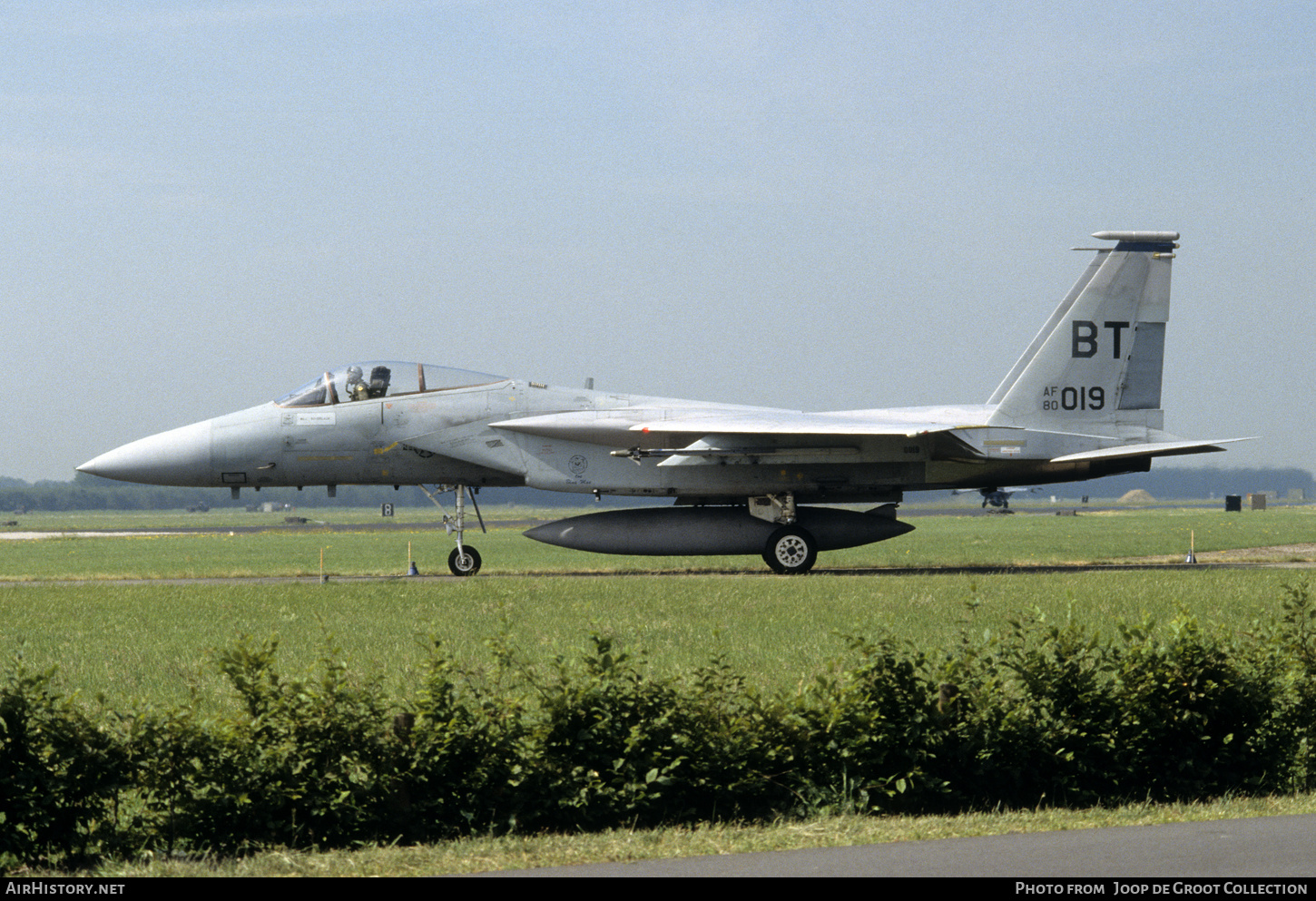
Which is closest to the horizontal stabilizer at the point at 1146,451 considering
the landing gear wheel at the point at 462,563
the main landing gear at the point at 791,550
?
the main landing gear at the point at 791,550

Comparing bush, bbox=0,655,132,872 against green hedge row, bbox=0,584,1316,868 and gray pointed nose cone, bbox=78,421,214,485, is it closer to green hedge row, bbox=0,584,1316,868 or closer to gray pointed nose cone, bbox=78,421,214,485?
green hedge row, bbox=0,584,1316,868

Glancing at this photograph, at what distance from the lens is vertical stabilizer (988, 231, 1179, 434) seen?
21.5m

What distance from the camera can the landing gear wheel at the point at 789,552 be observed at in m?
20.6

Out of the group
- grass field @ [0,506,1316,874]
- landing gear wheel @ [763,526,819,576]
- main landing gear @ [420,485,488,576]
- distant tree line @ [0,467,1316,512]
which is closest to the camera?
grass field @ [0,506,1316,874]

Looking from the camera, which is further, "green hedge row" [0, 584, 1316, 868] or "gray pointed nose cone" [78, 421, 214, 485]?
"gray pointed nose cone" [78, 421, 214, 485]

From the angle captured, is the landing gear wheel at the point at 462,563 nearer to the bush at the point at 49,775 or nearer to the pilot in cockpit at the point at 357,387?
the pilot in cockpit at the point at 357,387

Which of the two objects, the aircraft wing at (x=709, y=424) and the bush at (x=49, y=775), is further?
the aircraft wing at (x=709, y=424)

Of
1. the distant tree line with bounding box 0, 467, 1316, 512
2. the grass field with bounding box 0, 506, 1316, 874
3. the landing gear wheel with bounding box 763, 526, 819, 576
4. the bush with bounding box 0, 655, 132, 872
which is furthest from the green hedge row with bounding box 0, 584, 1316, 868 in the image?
the distant tree line with bounding box 0, 467, 1316, 512

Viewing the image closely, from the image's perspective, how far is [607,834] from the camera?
690 cm

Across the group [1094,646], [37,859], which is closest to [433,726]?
[37,859]

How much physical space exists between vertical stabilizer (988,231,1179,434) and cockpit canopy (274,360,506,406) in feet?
34.4

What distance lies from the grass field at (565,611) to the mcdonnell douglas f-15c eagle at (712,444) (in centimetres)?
110

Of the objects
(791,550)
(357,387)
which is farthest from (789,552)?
(357,387)

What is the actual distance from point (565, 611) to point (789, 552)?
688 cm
